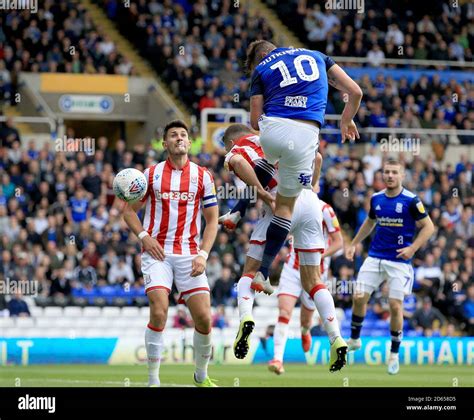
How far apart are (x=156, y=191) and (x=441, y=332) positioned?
Result: 12297mm

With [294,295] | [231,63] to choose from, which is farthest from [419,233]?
[231,63]

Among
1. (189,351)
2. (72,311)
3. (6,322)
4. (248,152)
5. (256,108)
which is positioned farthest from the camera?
(72,311)

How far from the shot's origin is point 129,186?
11.6 meters

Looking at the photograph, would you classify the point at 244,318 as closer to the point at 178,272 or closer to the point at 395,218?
the point at 178,272

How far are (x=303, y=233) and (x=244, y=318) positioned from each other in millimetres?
1238

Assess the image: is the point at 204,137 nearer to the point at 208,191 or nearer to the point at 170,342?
the point at 170,342

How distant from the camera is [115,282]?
21.8 m

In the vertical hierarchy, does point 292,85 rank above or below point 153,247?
above

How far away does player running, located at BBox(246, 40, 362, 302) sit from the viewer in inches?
441

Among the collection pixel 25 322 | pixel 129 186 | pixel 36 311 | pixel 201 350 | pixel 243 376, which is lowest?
pixel 25 322

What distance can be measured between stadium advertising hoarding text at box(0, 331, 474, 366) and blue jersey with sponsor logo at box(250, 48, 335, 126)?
9169 millimetres

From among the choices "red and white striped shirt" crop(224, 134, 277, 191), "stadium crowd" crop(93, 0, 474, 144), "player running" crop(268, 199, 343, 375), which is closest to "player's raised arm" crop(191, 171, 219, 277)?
"red and white striped shirt" crop(224, 134, 277, 191)

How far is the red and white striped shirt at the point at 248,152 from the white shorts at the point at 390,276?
417cm
